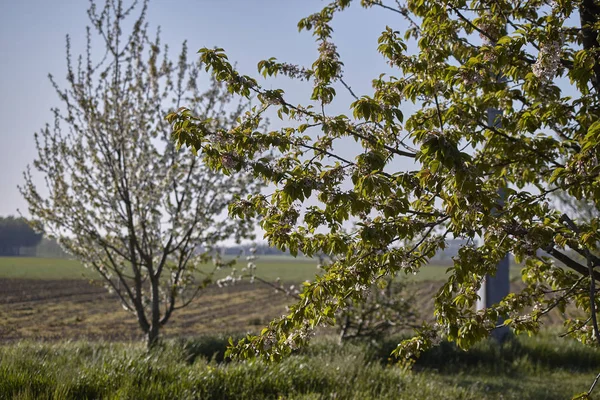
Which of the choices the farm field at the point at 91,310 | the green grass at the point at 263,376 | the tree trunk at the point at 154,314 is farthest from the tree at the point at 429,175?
the farm field at the point at 91,310

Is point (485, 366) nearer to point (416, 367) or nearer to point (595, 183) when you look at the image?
point (416, 367)

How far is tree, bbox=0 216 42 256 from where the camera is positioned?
34.4 meters

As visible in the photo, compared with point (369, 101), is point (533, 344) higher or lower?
lower

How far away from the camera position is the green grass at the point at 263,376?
564cm

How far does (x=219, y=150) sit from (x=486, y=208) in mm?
1859

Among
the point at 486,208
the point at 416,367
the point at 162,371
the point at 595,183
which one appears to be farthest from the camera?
the point at 416,367

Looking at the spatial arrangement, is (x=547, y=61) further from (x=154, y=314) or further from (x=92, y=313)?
(x=92, y=313)

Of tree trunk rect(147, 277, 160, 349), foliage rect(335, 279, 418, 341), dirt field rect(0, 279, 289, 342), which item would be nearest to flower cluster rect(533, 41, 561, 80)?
tree trunk rect(147, 277, 160, 349)

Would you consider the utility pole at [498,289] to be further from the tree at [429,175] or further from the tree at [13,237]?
the tree at [13,237]

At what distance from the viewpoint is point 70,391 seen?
5.48m

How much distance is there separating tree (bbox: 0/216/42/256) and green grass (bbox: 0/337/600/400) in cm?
3020

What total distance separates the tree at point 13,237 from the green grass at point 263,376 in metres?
30.2

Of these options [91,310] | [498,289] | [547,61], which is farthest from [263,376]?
[91,310]

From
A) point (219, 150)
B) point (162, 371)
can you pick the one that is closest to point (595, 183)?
point (219, 150)
